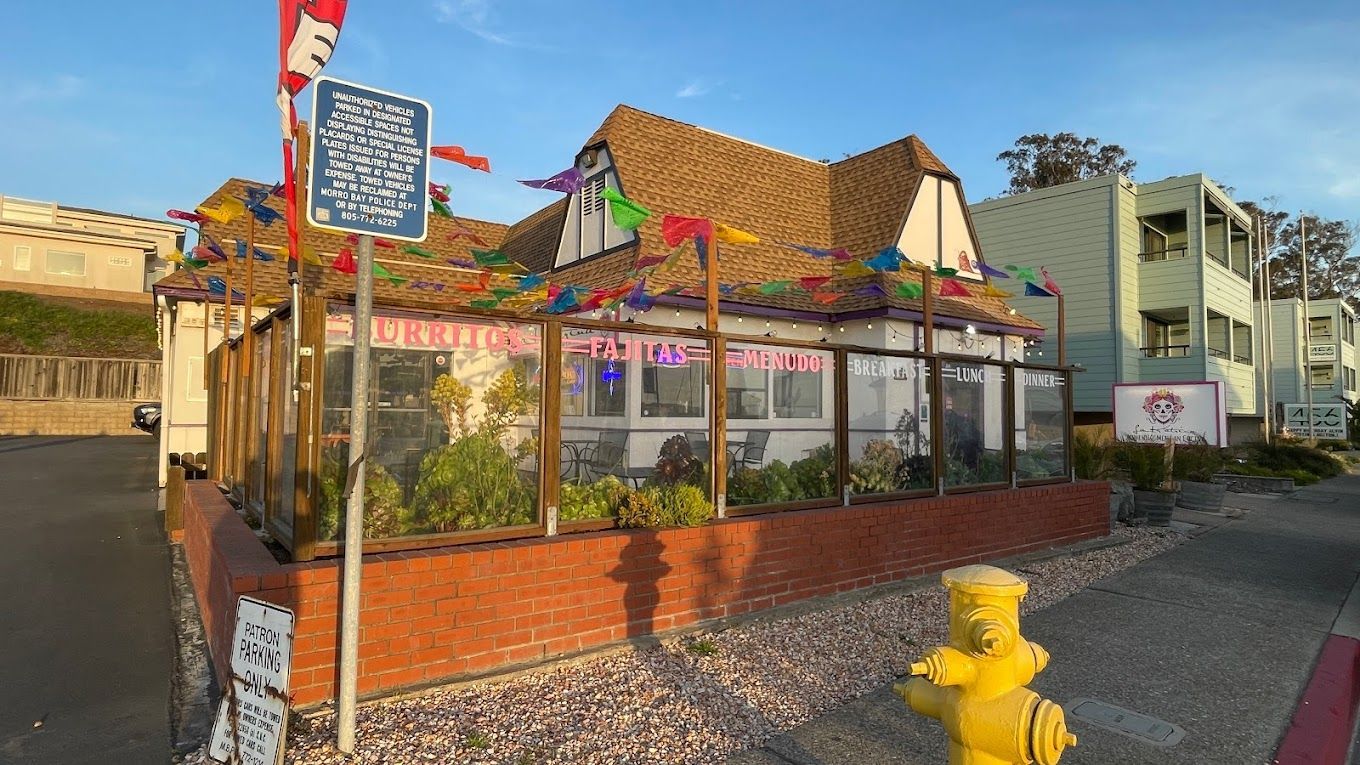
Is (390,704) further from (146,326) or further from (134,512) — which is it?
(146,326)

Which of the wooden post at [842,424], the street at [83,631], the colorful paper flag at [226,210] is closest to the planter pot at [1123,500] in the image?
the wooden post at [842,424]

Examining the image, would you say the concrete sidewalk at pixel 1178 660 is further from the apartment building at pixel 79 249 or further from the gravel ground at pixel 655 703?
the apartment building at pixel 79 249

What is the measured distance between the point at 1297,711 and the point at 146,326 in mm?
42897

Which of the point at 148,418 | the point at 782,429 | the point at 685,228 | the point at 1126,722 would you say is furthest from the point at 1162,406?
the point at 148,418

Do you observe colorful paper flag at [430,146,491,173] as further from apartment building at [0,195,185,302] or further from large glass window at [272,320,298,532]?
apartment building at [0,195,185,302]

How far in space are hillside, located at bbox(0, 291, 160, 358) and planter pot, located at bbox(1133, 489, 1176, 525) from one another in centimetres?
3843

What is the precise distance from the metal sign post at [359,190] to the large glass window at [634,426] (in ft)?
6.81

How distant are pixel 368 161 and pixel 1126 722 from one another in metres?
4.95

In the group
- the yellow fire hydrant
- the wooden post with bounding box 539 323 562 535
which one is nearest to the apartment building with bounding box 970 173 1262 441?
the wooden post with bounding box 539 323 562 535

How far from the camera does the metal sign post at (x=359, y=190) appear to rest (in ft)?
11.1

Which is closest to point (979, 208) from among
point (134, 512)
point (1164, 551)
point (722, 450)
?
point (1164, 551)

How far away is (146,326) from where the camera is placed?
119 ft

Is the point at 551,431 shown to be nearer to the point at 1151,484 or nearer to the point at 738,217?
the point at 738,217

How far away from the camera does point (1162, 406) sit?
1493cm
